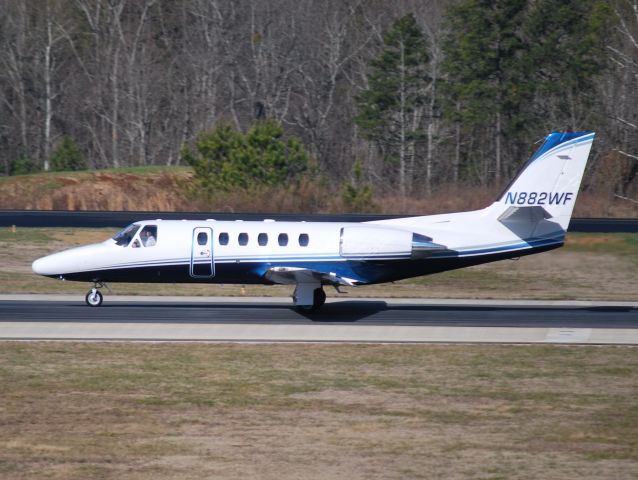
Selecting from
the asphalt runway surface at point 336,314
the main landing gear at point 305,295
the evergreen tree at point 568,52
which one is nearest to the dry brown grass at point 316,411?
the asphalt runway surface at point 336,314

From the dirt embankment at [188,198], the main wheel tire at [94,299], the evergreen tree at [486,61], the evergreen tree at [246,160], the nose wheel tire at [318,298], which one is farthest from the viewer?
the evergreen tree at [486,61]

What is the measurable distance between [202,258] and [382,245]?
4.51 metres

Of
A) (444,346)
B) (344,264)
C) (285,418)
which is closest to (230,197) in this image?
(344,264)

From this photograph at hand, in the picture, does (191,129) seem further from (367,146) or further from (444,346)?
(444,346)

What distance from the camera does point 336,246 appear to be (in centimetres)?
2488

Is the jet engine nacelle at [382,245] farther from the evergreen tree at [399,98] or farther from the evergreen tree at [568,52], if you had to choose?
the evergreen tree at [568,52]

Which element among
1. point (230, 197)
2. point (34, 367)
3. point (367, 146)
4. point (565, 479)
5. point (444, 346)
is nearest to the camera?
point (565, 479)

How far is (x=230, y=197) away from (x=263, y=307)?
1045 inches

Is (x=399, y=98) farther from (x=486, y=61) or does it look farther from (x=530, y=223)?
(x=530, y=223)

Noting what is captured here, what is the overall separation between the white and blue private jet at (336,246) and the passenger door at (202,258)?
0.02 metres

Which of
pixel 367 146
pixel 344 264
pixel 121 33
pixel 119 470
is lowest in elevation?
pixel 119 470

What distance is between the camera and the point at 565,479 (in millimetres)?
12711

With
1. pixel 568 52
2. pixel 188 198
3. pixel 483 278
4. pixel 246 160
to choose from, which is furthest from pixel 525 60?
pixel 483 278

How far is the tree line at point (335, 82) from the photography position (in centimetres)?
6138
